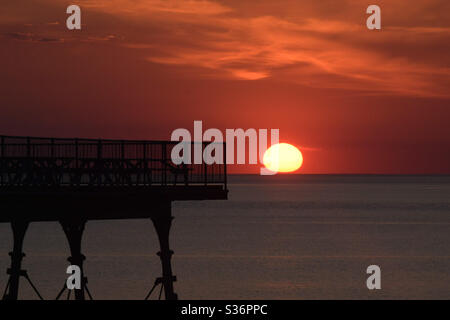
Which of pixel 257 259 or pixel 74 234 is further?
pixel 257 259

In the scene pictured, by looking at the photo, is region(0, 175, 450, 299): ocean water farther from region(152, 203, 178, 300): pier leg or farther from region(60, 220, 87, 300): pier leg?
region(60, 220, 87, 300): pier leg

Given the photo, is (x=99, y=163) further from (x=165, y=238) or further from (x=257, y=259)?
(x=257, y=259)

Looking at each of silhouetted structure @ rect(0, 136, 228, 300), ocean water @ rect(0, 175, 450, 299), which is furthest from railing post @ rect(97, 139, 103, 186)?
ocean water @ rect(0, 175, 450, 299)

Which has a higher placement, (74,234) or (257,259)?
(257,259)

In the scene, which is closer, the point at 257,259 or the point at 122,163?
the point at 122,163

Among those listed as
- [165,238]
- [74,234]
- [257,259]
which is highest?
[257,259]

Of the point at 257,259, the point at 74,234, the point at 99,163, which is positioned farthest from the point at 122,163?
the point at 257,259

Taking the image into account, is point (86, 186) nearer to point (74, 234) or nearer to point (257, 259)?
point (74, 234)

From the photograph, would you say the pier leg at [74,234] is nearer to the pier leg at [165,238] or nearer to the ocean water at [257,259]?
the pier leg at [165,238]

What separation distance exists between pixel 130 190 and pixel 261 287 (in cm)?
2540

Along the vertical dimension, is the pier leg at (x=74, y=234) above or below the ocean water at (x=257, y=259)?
below

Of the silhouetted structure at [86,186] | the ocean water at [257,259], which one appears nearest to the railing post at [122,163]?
the silhouetted structure at [86,186]
